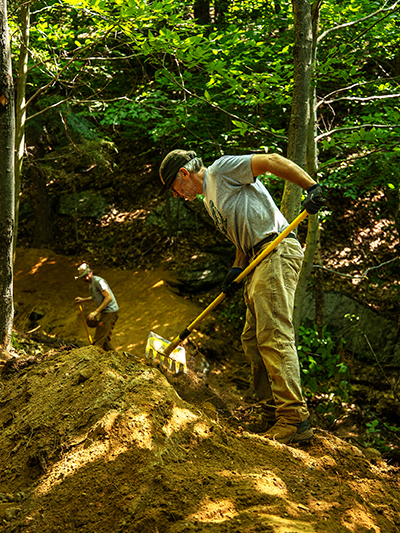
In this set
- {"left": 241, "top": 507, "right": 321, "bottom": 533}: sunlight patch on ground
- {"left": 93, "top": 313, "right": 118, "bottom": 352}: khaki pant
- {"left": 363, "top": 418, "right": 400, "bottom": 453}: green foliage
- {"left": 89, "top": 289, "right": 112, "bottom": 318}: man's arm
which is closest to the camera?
{"left": 241, "top": 507, "right": 321, "bottom": 533}: sunlight patch on ground

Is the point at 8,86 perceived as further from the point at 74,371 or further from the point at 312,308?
the point at 312,308

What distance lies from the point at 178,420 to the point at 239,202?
1624 millimetres

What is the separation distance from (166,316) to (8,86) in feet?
18.9

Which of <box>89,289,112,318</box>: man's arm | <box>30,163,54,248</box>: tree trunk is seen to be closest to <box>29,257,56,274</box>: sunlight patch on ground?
<box>30,163,54,248</box>: tree trunk

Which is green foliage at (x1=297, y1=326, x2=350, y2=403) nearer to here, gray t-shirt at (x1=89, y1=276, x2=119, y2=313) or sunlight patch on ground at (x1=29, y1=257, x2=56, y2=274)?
gray t-shirt at (x1=89, y1=276, x2=119, y2=313)

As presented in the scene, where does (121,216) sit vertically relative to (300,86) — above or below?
below

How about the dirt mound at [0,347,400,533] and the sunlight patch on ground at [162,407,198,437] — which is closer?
the dirt mound at [0,347,400,533]

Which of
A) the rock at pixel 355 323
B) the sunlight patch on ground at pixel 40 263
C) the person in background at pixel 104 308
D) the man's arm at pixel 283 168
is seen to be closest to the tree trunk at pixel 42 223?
the sunlight patch on ground at pixel 40 263

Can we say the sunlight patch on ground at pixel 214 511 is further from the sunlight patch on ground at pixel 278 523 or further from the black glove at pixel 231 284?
the black glove at pixel 231 284

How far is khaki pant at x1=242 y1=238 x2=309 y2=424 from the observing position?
3.17 m

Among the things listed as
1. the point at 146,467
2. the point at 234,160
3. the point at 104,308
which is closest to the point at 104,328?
the point at 104,308

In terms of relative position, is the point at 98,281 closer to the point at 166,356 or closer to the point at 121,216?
the point at 166,356

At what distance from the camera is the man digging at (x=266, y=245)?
124 inches

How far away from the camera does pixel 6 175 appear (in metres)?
4.39
